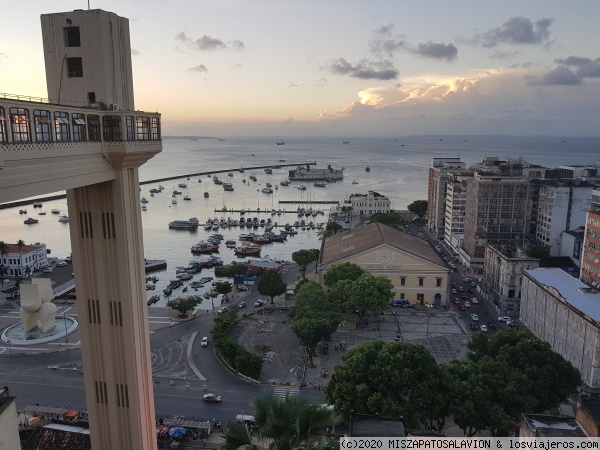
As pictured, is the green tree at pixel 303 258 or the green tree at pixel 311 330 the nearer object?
the green tree at pixel 311 330

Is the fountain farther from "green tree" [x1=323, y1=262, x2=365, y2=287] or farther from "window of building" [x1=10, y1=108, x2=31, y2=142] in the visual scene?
"window of building" [x1=10, y1=108, x2=31, y2=142]

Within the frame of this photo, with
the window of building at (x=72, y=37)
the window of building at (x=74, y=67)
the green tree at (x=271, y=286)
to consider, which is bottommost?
the green tree at (x=271, y=286)

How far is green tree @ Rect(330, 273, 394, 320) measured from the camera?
1502 inches

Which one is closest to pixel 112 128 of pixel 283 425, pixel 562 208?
pixel 283 425

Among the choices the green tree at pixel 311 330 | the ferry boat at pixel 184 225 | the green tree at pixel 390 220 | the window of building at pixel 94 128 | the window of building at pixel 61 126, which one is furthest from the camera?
the ferry boat at pixel 184 225

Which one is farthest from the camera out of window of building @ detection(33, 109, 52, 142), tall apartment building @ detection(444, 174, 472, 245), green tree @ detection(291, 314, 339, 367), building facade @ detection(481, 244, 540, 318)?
tall apartment building @ detection(444, 174, 472, 245)

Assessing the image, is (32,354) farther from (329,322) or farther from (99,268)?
(99,268)

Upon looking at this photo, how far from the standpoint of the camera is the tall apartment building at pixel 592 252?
132 ft

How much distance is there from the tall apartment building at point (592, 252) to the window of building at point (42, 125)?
42.7m

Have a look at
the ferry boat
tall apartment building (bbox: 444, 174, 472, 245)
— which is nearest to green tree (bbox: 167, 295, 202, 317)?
tall apartment building (bbox: 444, 174, 472, 245)

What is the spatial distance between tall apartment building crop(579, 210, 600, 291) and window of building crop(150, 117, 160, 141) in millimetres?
39273

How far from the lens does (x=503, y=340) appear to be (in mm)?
26812

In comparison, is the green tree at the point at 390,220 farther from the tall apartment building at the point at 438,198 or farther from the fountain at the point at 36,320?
the fountain at the point at 36,320

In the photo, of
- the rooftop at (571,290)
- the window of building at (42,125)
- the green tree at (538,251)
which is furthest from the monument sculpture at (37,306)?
the green tree at (538,251)
